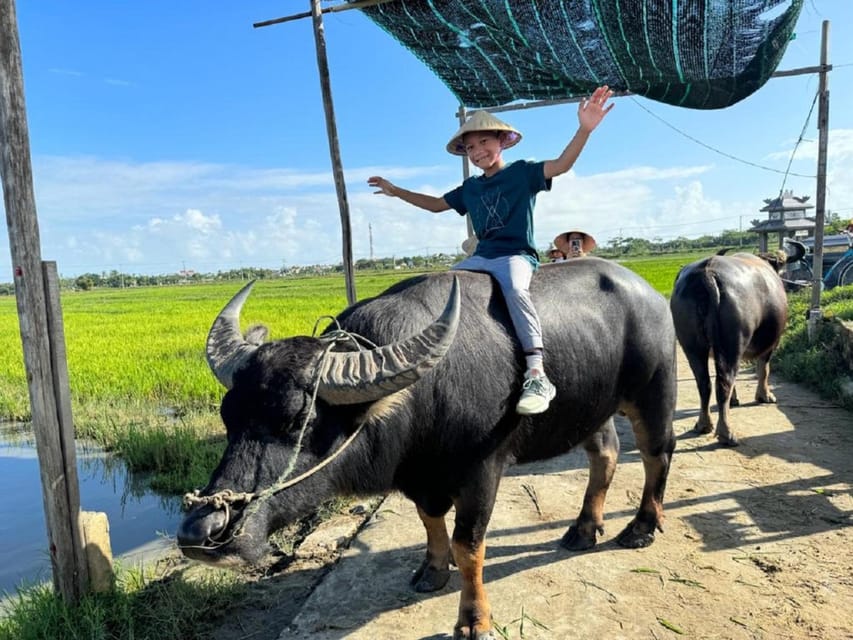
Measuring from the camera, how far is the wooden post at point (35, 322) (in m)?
2.21

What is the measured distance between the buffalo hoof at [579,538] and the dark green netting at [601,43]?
3186 mm

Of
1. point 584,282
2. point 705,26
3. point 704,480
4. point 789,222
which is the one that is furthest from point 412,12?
point 789,222

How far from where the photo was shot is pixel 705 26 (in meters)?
3.78

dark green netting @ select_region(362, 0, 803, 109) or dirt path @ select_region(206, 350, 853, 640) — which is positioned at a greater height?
dark green netting @ select_region(362, 0, 803, 109)

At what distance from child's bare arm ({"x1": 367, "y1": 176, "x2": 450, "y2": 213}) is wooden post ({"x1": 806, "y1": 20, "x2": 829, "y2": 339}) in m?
4.92

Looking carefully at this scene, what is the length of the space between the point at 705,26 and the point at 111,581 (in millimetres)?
4624

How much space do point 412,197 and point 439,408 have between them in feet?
4.63

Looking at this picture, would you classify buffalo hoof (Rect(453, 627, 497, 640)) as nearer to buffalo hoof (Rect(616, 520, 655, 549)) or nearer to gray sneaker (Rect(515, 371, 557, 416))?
gray sneaker (Rect(515, 371, 557, 416))

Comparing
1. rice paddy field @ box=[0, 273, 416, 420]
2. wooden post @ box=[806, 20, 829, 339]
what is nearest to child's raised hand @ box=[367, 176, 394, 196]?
rice paddy field @ box=[0, 273, 416, 420]

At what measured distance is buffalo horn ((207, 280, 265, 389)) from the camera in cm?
198

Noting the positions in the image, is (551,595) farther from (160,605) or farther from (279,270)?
(279,270)

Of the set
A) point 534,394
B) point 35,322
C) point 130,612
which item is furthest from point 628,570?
point 35,322

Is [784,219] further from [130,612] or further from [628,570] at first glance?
[130,612]

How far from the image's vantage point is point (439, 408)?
6.96ft
